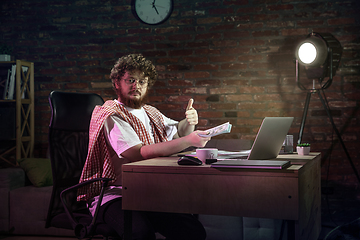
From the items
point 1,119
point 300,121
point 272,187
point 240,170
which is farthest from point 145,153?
point 1,119

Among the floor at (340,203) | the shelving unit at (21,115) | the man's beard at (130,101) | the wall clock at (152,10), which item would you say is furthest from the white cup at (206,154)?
the shelving unit at (21,115)

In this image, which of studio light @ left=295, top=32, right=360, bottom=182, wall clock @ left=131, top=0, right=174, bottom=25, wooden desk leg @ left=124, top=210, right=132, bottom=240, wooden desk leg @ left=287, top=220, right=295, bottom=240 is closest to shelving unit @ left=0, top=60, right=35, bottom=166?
wall clock @ left=131, top=0, right=174, bottom=25

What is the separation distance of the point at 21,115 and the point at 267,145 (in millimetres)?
2744

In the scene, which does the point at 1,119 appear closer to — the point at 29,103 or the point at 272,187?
the point at 29,103

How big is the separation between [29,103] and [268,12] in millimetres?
2452

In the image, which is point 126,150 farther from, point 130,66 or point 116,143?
point 130,66

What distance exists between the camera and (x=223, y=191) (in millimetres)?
1143

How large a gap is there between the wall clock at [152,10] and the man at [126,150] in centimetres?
147

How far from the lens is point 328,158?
2936 millimetres

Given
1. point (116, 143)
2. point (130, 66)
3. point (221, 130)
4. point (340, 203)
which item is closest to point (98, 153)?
point (116, 143)

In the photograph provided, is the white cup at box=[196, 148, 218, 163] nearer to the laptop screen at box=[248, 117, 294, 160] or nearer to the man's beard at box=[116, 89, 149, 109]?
the laptop screen at box=[248, 117, 294, 160]

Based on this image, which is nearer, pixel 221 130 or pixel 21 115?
pixel 221 130

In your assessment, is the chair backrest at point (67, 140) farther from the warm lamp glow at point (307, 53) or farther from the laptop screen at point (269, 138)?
the warm lamp glow at point (307, 53)

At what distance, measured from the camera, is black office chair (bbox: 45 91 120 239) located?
4.83 feet
